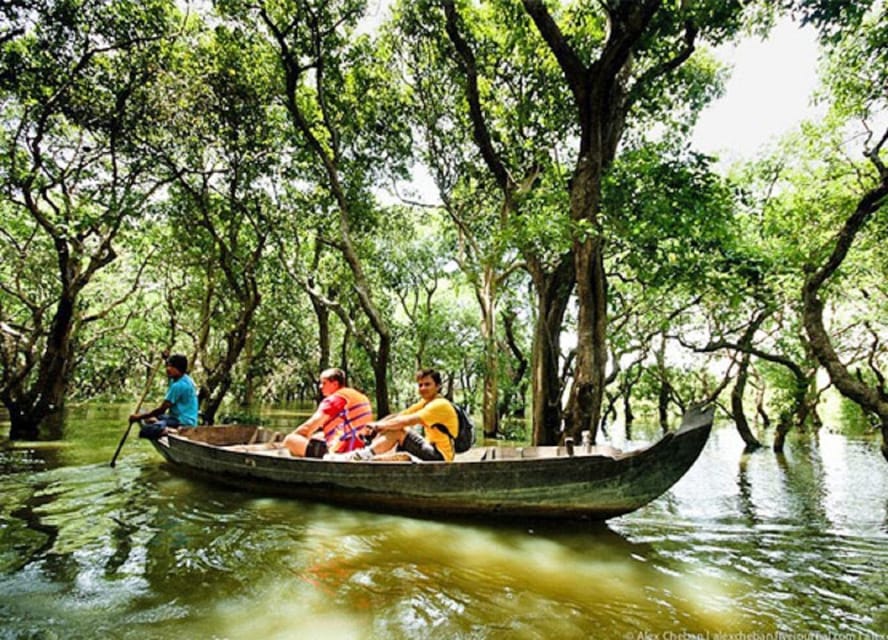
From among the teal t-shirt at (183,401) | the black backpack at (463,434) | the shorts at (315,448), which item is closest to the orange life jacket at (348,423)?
the shorts at (315,448)

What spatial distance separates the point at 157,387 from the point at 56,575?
34.0 meters

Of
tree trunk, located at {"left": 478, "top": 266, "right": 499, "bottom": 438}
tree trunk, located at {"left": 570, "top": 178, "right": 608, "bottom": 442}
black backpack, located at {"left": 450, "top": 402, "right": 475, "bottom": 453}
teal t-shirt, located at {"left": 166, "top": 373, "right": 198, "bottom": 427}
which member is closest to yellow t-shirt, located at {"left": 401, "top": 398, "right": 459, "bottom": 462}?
black backpack, located at {"left": 450, "top": 402, "right": 475, "bottom": 453}

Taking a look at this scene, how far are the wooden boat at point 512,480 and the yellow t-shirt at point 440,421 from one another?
1.84ft

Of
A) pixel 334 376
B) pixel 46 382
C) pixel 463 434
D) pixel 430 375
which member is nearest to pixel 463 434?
pixel 463 434

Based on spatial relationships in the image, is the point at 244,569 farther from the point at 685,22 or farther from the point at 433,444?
the point at 685,22

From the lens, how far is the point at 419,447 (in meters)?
6.69

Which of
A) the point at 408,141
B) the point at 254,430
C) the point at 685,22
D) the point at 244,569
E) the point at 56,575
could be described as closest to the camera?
the point at 56,575

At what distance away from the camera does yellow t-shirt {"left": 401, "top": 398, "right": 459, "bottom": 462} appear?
20.8ft

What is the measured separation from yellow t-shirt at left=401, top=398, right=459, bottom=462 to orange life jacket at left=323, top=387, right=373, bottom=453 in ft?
3.05

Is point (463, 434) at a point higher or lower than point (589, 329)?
lower

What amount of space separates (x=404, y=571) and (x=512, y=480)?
5.68 ft

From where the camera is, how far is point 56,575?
422 centimetres

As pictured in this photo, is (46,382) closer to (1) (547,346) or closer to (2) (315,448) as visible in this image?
(2) (315,448)

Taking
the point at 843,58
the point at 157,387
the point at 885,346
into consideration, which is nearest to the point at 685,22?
the point at 843,58
